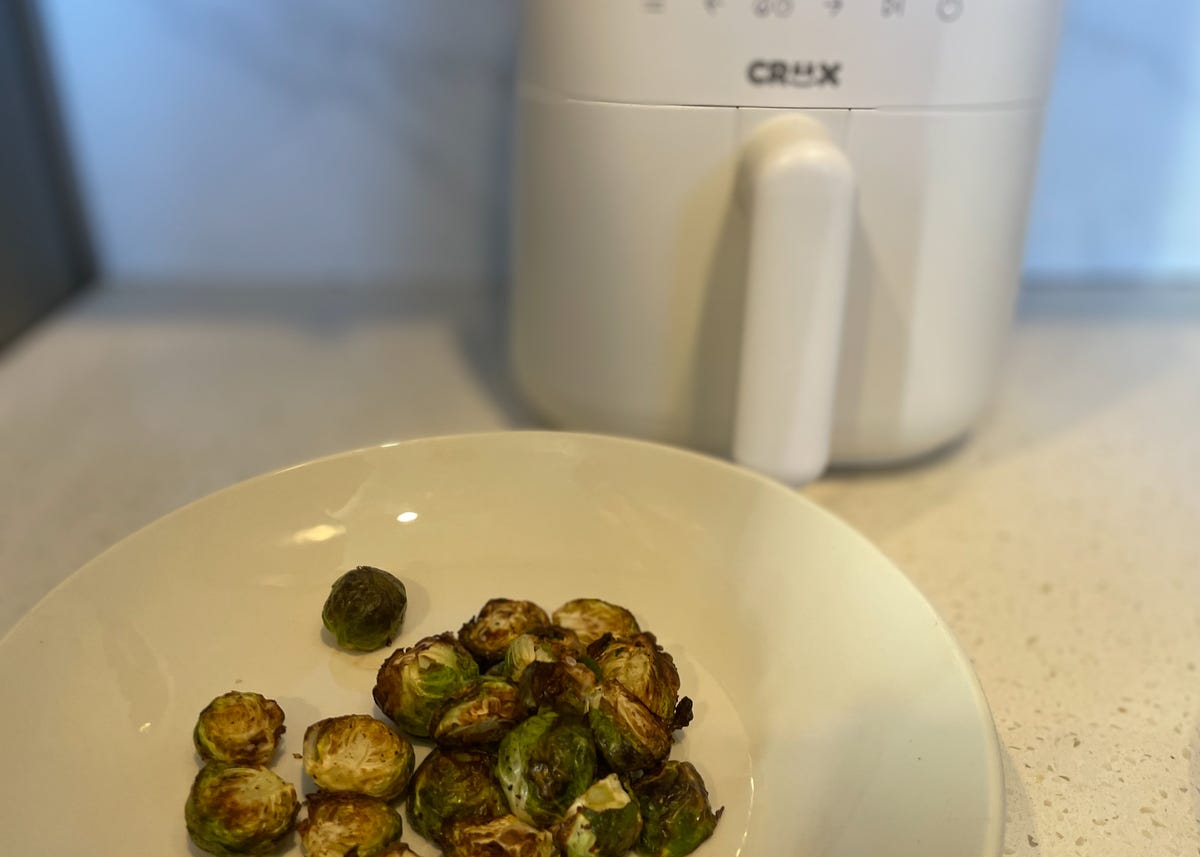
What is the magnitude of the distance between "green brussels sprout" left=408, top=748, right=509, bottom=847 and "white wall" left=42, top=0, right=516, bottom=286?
64 centimetres

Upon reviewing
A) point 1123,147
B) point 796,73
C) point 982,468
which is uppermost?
point 796,73

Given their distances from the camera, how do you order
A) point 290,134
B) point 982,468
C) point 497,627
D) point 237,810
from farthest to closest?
1. point 290,134
2. point 982,468
3. point 497,627
4. point 237,810

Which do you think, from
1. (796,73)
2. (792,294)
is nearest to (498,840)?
(792,294)

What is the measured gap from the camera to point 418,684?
444 mm

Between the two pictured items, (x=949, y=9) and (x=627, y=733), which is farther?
Answer: (x=949, y=9)

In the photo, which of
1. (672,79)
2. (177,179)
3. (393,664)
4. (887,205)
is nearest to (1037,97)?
(887,205)

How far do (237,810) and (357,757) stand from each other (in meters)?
0.05

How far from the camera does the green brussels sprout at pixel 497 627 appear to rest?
1.59ft

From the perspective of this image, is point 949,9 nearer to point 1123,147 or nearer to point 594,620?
point 594,620

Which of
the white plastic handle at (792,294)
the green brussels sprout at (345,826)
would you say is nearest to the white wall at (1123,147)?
the white plastic handle at (792,294)

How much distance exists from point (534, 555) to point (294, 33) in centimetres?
59

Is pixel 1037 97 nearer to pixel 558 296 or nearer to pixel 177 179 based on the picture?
pixel 558 296

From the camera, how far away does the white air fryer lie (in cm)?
53

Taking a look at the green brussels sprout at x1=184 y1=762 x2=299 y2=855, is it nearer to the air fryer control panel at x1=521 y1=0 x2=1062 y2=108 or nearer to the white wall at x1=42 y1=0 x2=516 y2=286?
the air fryer control panel at x1=521 y1=0 x2=1062 y2=108
